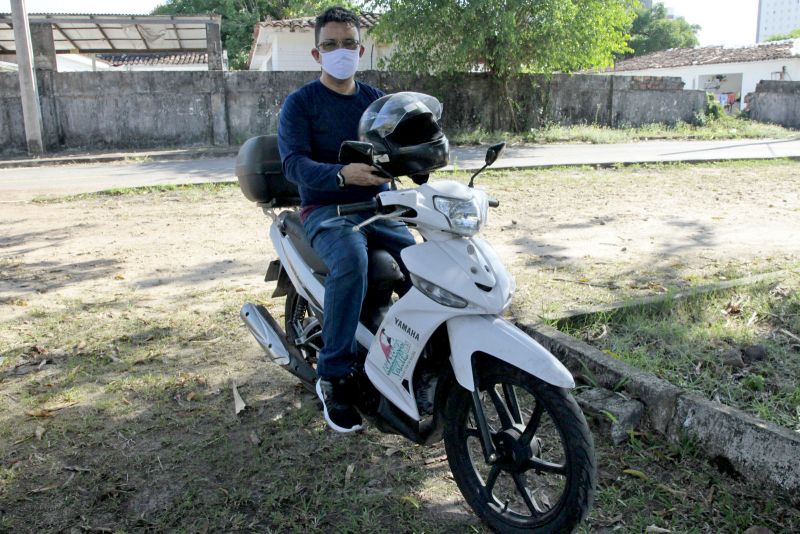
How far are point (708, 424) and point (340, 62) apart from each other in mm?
2313

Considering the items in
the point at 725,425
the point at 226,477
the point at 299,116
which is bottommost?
the point at 226,477

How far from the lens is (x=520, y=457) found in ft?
8.21

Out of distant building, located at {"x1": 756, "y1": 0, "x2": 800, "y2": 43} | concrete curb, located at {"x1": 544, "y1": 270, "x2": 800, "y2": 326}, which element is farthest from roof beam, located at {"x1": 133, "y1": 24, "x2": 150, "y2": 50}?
distant building, located at {"x1": 756, "y1": 0, "x2": 800, "y2": 43}

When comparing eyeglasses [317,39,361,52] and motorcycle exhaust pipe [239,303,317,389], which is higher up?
eyeglasses [317,39,361,52]

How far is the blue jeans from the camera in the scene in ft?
9.37

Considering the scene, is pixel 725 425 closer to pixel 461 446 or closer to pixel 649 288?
pixel 461 446

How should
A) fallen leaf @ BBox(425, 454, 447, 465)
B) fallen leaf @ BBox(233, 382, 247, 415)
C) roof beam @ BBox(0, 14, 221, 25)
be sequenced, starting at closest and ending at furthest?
fallen leaf @ BBox(425, 454, 447, 465) < fallen leaf @ BBox(233, 382, 247, 415) < roof beam @ BBox(0, 14, 221, 25)

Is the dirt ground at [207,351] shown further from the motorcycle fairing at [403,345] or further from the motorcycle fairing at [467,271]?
the motorcycle fairing at [467,271]

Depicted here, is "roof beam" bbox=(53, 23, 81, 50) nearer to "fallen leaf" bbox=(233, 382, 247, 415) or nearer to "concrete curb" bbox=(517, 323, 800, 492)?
"fallen leaf" bbox=(233, 382, 247, 415)

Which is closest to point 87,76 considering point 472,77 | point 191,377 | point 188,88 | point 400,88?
point 188,88

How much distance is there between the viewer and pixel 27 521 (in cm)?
269

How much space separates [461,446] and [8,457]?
211 cm

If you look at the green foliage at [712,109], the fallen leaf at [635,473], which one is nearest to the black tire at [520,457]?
the fallen leaf at [635,473]

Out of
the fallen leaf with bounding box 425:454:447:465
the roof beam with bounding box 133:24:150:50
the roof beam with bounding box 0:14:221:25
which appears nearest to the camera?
the fallen leaf with bounding box 425:454:447:465
